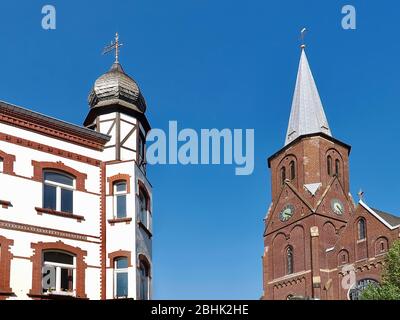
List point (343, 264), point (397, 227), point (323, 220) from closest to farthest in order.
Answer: point (397, 227), point (343, 264), point (323, 220)

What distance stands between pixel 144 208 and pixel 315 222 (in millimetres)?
47115

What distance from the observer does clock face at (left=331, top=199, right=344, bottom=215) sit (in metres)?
71.1

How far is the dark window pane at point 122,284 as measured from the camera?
837 inches

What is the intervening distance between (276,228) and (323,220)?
6.39m

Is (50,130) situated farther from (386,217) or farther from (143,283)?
(386,217)

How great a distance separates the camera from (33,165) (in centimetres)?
2070

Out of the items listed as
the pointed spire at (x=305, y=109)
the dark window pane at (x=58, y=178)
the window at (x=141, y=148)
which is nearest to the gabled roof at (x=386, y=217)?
the pointed spire at (x=305, y=109)

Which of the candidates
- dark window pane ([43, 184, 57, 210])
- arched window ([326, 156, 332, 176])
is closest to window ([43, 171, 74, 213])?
dark window pane ([43, 184, 57, 210])

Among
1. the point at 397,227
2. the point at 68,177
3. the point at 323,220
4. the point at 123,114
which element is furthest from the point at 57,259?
the point at 323,220

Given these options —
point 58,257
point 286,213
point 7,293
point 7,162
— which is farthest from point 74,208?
point 286,213

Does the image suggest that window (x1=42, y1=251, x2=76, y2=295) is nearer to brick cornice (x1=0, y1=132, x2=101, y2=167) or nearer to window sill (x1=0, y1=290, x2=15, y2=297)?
window sill (x1=0, y1=290, x2=15, y2=297)

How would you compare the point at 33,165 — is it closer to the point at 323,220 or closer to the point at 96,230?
the point at 96,230

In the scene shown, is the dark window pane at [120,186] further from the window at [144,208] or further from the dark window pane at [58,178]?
the dark window pane at [58,178]
